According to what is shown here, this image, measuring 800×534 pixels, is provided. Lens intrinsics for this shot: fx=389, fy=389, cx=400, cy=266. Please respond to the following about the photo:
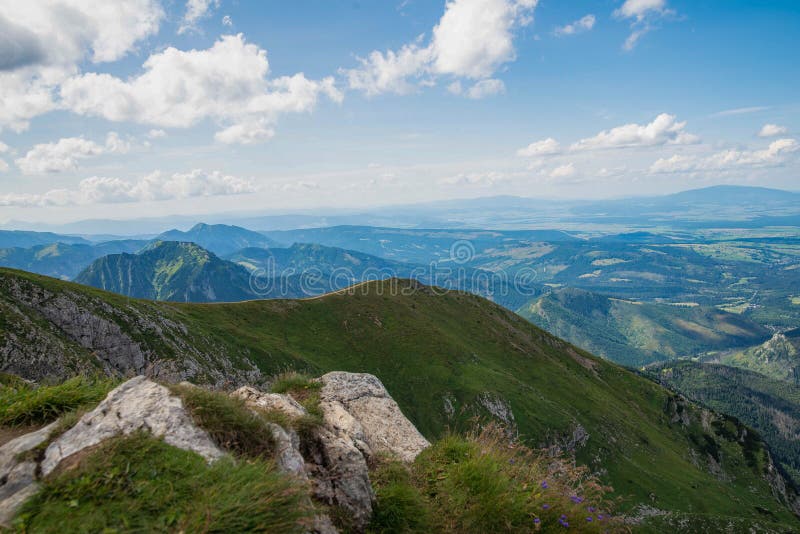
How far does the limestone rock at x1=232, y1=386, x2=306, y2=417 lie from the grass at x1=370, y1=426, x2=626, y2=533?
2433 millimetres

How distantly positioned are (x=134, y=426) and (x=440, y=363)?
278 ft

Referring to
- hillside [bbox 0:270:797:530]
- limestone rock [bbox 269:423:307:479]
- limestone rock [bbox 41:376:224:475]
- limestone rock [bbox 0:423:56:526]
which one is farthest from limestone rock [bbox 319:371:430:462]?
hillside [bbox 0:270:797:530]

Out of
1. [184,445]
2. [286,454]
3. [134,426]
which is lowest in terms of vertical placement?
[286,454]

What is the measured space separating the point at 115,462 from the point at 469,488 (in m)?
6.01

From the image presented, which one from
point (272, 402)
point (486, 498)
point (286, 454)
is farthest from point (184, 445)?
point (486, 498)

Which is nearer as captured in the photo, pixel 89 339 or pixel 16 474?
pixel 16 474

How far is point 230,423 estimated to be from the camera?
6691 mm

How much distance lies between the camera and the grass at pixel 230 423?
21.3ft

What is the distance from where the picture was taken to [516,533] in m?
6.91

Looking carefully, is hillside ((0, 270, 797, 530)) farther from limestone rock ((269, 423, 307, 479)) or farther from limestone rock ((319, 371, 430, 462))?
limestone rock ((269, 423, 307, 479))

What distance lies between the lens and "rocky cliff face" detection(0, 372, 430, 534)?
5.49 meters

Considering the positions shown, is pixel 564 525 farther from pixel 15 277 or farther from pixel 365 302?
pixel 365 302

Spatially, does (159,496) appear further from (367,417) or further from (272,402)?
(367,417)

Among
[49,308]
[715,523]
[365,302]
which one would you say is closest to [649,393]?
[715,523]
